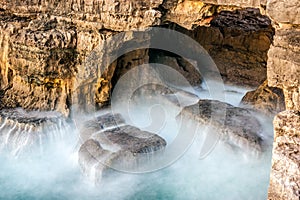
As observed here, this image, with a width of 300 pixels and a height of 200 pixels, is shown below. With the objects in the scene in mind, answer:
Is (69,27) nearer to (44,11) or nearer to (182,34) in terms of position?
(44,11)

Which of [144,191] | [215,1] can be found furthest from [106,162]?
[215,1]

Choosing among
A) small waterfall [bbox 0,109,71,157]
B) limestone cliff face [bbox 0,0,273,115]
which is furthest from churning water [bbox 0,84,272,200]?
limestone cliff face [bbox 0,0,273,115]

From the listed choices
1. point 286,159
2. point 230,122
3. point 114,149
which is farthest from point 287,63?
point 114,149

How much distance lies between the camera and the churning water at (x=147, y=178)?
5.98 metres

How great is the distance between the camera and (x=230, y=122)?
7.22 meters

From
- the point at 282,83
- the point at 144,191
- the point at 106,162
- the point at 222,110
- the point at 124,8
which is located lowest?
the point at 144,191

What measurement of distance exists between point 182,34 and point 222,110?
3783 mm

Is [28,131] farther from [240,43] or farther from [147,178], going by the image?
[240,43]

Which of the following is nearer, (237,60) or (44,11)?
(44,11)

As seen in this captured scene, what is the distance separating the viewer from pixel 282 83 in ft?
14.0

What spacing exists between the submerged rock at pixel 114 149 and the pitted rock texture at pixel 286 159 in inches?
119

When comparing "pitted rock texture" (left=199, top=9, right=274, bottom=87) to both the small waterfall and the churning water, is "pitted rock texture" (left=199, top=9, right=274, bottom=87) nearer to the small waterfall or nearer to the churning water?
the churning water

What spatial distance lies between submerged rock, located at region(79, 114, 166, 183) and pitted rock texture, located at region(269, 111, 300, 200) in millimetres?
3015

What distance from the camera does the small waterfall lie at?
7.14 metres
